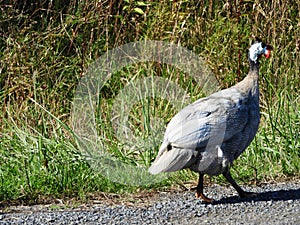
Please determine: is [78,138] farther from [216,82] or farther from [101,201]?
[216,82]

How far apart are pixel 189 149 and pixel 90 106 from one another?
1.99m

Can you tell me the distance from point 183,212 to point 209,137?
0.52 meters

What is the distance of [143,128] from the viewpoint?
247 inches

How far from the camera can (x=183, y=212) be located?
4734mm

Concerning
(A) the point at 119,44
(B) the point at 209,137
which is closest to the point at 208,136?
(B) the point at 209,137

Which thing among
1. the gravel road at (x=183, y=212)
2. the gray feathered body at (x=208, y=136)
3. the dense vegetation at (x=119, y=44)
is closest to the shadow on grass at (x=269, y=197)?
the gravel road at (x=183, y=212)

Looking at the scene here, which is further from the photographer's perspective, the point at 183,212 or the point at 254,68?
the point at 254,68

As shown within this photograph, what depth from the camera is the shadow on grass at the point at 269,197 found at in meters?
5.00

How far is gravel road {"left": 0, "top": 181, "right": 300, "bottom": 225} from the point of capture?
4551 millimetres

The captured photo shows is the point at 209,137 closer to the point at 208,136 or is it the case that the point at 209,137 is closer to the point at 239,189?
the point at 208,136

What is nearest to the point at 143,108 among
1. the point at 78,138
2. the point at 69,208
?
the point at 78,138

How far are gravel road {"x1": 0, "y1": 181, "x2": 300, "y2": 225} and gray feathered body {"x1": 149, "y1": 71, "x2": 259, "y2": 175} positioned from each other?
0.24 metres

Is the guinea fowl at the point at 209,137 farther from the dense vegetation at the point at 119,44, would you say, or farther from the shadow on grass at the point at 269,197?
the dense vegetation at the point at 119,44

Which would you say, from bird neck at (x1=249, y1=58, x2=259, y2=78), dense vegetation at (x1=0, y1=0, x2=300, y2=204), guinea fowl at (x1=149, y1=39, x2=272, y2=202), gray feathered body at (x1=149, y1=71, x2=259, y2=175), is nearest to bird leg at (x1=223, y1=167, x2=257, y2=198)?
guinea fowl at (x1=149, y1=39, x2=272, y2=202)
